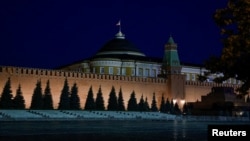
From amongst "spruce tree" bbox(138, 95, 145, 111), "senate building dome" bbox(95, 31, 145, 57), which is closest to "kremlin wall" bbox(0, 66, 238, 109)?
"spruce tree" bbox(138, 95, 145, 111)

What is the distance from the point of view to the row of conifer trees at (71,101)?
30.1 m

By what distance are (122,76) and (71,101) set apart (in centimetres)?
767

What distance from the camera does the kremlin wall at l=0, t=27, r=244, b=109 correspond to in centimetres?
3338

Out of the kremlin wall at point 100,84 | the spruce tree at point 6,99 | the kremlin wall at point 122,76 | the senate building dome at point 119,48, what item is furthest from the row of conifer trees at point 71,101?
the senate building dome at point 119,48

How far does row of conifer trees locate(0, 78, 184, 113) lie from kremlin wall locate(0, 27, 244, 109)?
0.85m

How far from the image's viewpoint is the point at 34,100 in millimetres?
31375

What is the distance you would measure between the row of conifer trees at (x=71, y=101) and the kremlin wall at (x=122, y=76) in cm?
85

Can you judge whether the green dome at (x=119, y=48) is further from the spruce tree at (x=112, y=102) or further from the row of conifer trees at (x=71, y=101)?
the spruce tree at (x=112, y=102)

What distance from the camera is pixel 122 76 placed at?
132ft

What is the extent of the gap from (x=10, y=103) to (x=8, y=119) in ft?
20.2

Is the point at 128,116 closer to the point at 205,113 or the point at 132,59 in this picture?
the point at 205,113

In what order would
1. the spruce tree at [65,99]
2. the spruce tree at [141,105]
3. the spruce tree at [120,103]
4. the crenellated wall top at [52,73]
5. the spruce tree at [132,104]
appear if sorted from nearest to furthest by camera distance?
1. the crenellated wall top at [52,73]
2. the spruce tree at [65,99]
3. the spruce tree at [120,103]
4. the spruce tree at [132,104]
5. the spruce tree at [141,105]

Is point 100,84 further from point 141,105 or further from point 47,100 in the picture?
point 47,100

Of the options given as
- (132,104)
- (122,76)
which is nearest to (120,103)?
(132,104)
